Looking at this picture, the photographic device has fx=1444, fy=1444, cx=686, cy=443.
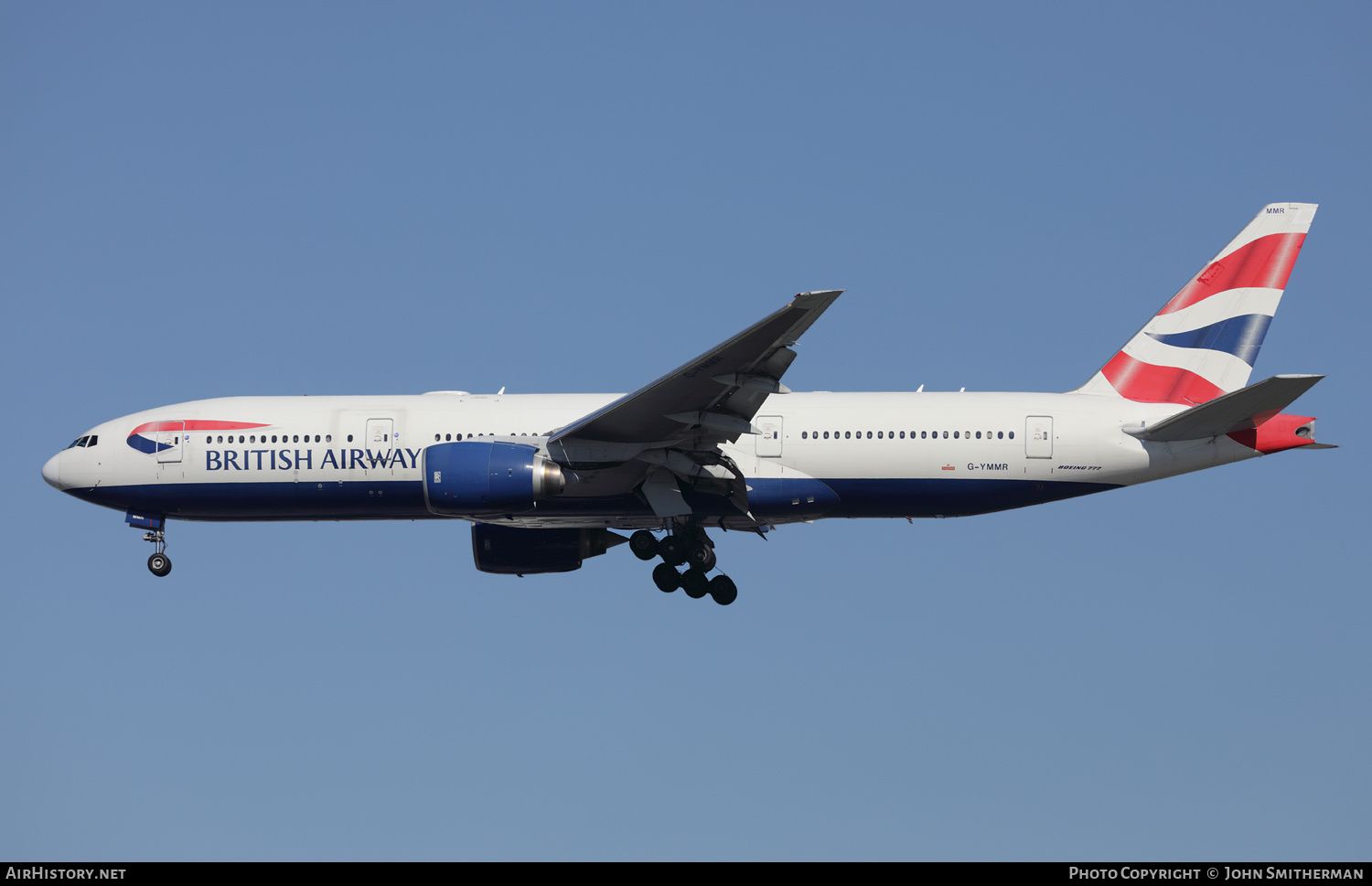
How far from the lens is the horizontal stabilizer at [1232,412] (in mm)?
24578

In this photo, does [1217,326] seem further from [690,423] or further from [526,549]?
[526,549]

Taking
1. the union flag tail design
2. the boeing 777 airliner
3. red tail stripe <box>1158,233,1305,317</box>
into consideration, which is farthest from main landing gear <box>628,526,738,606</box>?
red tail stripe <box>1158,233,1305,317</box>

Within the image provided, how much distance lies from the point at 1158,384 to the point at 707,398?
32.0 ft

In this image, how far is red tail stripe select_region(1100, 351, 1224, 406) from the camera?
28.7m

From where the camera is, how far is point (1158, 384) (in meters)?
28.8

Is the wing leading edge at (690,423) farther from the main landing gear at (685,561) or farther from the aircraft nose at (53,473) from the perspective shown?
the aircraft nose at (53,473)

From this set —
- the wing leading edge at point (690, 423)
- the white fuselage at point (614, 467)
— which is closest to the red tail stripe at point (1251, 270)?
the white fuselage at point (614, 467)

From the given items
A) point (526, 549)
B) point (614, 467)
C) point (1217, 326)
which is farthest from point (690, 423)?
point (1217, 326)

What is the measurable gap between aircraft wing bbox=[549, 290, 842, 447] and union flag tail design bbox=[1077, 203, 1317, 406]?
8.10m

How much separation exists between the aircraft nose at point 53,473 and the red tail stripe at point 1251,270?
23016mm

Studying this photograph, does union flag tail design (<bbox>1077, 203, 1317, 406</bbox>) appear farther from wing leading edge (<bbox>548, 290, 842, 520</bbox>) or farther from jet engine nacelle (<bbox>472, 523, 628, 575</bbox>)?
jet engine nacelle (<bbox>472, 523, 628, 575</bbox>)

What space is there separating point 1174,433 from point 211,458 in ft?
61.7

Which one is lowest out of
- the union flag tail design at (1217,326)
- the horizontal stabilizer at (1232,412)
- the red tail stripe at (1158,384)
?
the horizontal stabilizer at (1232,412)
